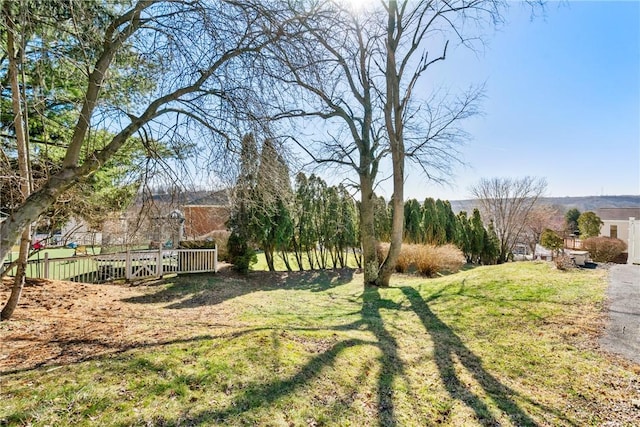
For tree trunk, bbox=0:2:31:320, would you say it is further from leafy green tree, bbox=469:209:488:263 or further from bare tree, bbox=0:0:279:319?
leafy green tree, bbox=469:209:488:263

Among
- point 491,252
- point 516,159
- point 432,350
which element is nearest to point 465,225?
point 491,252

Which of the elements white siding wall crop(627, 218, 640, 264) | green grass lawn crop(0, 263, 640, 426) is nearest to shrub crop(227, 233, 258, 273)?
green grass lawn crop(0, 263, 640, 426)

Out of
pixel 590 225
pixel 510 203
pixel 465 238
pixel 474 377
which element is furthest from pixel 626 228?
pixel 474 377

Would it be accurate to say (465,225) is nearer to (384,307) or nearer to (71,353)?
(384,307)

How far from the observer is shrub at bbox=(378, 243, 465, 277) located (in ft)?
39.0

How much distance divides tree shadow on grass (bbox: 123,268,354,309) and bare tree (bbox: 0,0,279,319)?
13.3ft

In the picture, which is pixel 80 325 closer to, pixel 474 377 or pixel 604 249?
pixel 474 377

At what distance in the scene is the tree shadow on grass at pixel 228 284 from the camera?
7.30m

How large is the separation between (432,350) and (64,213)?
7414 mm

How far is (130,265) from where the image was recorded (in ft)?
31.1

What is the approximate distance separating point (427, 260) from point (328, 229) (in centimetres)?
418

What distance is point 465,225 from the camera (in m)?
17.2

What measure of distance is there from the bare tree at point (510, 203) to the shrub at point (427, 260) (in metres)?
8.55

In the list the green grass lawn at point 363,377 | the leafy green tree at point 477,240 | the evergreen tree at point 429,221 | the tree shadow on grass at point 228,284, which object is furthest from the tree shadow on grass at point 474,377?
the leafy green tree at point 477,240
